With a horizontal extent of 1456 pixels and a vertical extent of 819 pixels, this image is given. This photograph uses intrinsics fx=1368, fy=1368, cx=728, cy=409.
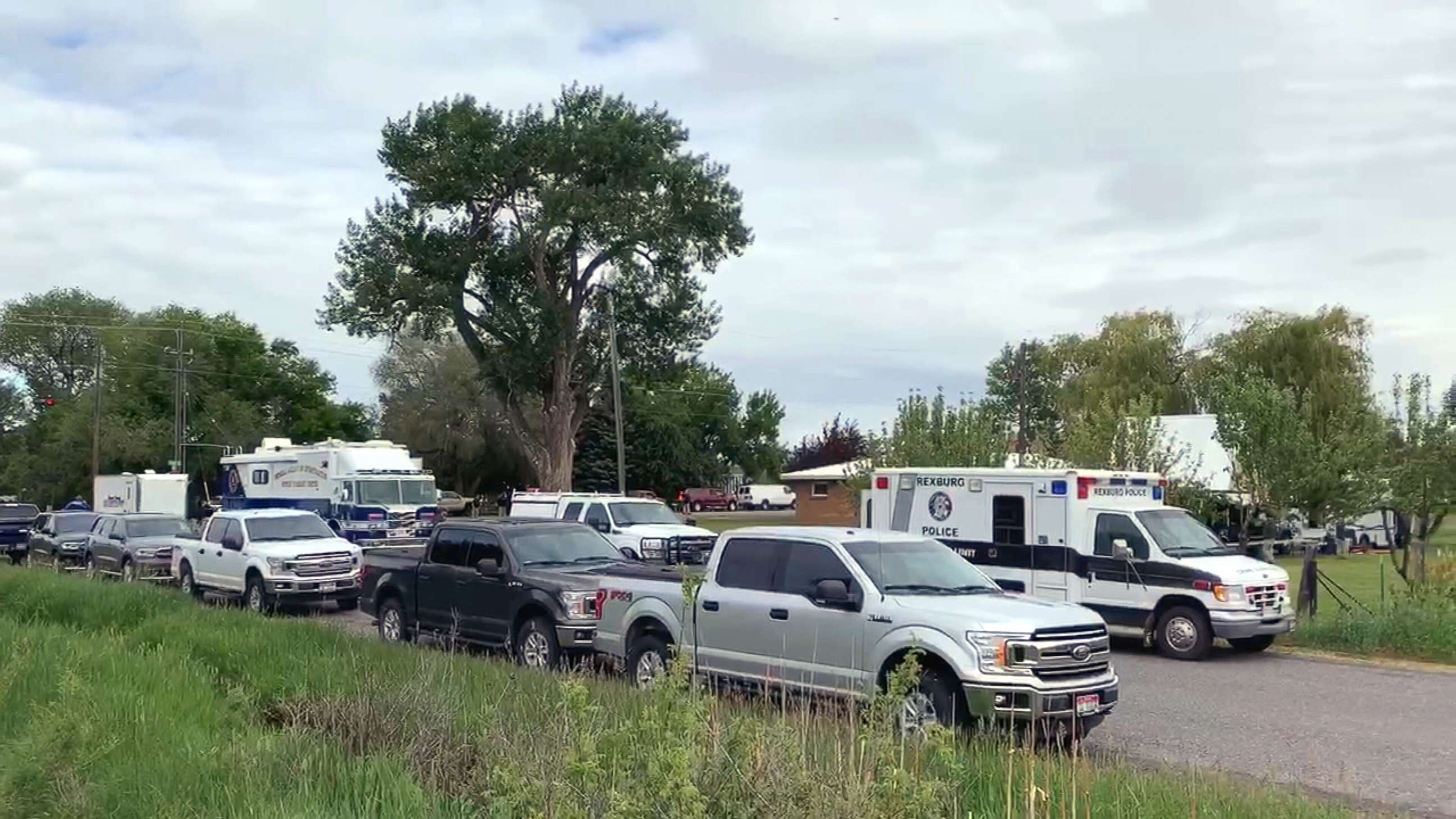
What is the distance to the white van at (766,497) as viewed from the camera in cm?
11081

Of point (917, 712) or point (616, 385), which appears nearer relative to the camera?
point (917, 712)

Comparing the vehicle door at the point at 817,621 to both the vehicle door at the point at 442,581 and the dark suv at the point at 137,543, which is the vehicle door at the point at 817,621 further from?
the dark suv at the point at 137,543

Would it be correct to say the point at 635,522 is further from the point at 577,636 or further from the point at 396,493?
the point at 577,636

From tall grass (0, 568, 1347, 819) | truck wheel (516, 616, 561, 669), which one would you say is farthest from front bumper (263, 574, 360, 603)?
tall grass (0, 568, 1347, 819)

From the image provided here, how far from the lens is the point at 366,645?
11875 millimetres

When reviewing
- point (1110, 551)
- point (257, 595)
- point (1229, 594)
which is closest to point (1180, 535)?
point (1110, 551)

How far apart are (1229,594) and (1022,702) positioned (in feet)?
25.6

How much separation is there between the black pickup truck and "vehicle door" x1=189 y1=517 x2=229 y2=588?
705 cm

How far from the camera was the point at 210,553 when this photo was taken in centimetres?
2405

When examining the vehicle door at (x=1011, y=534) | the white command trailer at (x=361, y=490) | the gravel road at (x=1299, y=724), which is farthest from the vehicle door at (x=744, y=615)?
the white command trailer at (x=361, y=490)

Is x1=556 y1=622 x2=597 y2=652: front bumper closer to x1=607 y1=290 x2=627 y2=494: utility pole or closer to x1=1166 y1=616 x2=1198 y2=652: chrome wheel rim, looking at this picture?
x1=1166 y1=616 x2=1198 y2=652: chrome wheel rim

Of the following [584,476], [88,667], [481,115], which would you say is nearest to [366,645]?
[88,667]

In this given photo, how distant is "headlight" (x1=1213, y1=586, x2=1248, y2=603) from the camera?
16.8 meters

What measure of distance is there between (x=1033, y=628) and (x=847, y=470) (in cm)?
4237
